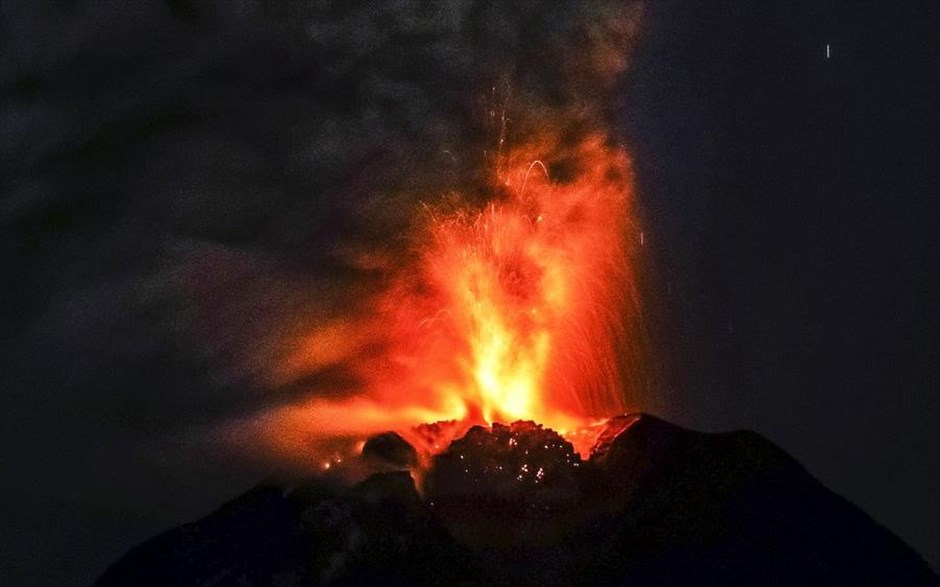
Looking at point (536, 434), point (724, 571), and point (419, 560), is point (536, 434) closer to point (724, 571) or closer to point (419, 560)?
point (419, 560)

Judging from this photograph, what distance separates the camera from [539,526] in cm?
10050

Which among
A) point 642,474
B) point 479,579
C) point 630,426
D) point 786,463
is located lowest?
point 479,579

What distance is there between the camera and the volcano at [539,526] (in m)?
95.9

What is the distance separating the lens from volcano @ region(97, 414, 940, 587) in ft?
315

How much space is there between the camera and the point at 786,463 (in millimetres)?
154750

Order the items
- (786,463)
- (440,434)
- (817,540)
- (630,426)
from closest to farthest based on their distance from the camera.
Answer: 1. (440,434)
2. (630,426)
3. (817,540)
4. (786,463)

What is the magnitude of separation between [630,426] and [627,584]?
17248mm

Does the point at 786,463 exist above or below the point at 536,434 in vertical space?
above

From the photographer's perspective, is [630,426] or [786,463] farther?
[786,463]

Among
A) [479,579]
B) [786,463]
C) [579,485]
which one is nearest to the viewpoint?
[579,485]

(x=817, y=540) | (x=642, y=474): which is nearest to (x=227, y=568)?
(x=642, y=474)

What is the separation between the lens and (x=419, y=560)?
103375mm

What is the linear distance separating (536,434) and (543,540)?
1484 centimetres

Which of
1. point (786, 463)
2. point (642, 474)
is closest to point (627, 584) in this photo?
point (642, 474)
